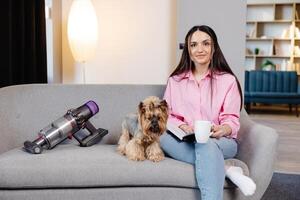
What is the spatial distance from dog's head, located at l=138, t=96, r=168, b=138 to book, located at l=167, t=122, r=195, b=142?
0.08 metres

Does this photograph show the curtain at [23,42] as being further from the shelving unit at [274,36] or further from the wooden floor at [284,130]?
the shelving unit at [274,36]

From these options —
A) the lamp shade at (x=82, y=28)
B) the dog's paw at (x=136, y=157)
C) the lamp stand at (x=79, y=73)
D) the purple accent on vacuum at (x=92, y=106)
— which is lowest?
the dog's paw at (x=136, y=157)

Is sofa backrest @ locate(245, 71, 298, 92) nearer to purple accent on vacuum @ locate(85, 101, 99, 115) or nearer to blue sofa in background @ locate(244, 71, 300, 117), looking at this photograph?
blue sofa in background @ locate(244, 71, 300, 117)

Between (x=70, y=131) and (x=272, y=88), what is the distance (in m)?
5.46

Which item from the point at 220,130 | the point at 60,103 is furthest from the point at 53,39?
the point at 220,130

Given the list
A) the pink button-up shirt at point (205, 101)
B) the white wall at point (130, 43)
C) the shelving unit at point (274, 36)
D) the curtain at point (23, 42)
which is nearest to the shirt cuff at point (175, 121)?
the pink button-up shirt at point (205, 101)

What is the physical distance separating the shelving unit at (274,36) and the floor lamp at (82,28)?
17.4ft

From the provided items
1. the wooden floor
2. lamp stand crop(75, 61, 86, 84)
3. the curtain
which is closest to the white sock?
the wooden floor

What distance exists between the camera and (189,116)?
2043mm

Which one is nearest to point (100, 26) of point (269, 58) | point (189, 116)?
point (189, 116)

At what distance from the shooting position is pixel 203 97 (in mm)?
2037

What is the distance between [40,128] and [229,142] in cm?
114

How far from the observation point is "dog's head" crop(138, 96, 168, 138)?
5.81ft

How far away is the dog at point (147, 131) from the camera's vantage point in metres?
1.78
